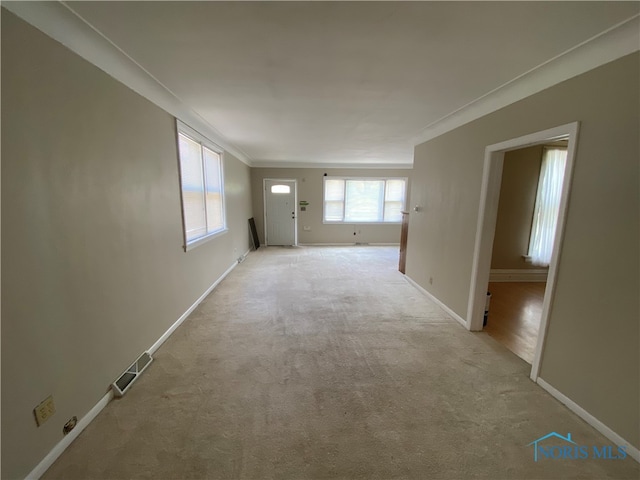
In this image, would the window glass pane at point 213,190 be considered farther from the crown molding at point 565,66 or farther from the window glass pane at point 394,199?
A: the window glass pane at point 394,199

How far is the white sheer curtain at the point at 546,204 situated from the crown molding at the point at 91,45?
554cm

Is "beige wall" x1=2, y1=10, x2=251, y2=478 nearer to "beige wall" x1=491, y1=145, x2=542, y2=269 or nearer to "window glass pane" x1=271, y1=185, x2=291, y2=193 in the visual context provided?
"window glass pane" x1=271, y1=185, x2=291, y2=193

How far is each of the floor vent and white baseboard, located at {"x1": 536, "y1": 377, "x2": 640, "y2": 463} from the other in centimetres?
313

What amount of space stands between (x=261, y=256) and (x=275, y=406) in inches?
183

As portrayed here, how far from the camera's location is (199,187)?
3.52 m

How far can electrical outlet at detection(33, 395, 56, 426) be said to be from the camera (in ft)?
4.21

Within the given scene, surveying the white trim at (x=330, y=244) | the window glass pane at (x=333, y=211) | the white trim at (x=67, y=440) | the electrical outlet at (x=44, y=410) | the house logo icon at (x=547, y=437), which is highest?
the window glass pane at (x=333, y=211)

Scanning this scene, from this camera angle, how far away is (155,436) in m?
1.51

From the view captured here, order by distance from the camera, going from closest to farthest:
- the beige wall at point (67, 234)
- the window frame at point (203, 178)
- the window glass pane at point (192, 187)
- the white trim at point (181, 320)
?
1. the beige wall at point (67, 234)
2. the white trim at point (181, 320)
3. the window frame at point (203, 178)
4. the window glass pane at point (192, 187)

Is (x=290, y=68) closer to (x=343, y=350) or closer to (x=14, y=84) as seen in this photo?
(x=14, y=84)

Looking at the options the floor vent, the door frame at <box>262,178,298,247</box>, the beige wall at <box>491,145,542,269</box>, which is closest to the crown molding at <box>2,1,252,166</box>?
the floor vent

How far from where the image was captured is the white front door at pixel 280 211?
23.7 feet

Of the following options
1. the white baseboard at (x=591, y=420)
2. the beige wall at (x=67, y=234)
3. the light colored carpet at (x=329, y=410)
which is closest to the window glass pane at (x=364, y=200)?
the light colored carpet at (x=329, y=410)

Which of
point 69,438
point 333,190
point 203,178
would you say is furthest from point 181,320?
point 333,190
